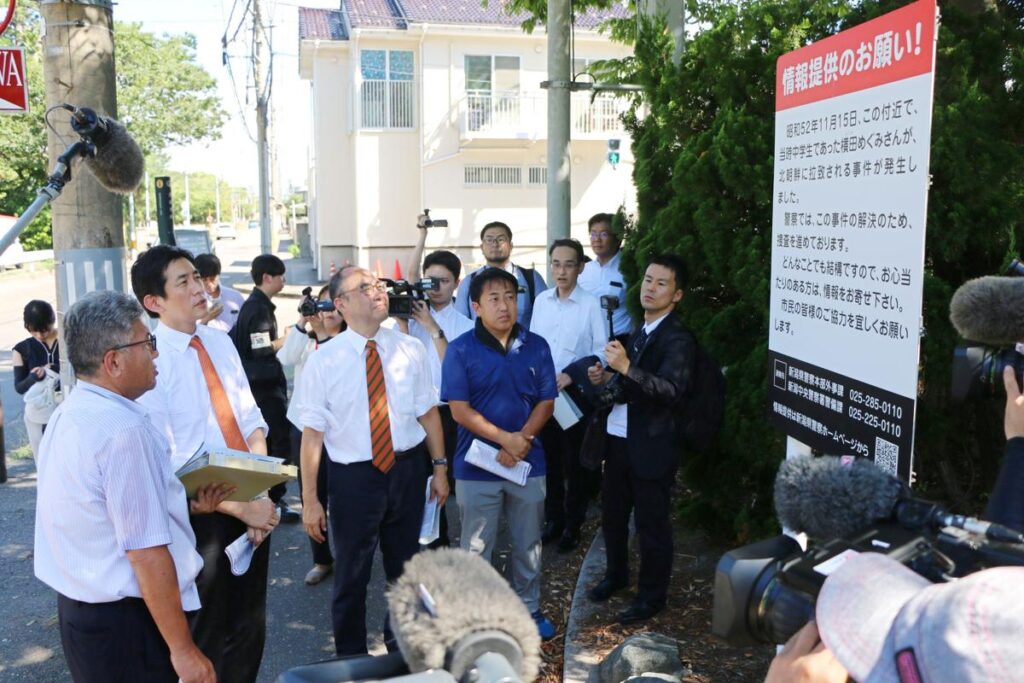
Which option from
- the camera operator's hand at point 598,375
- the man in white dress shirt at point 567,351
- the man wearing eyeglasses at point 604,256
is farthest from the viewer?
the man wearing eyeglasses at point 604,256

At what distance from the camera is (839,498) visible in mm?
1462

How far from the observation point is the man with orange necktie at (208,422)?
142 inches

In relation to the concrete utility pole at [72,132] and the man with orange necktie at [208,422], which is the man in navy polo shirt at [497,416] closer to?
the man with orange necktie at [208,422]

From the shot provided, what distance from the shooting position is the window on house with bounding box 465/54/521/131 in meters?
27.7

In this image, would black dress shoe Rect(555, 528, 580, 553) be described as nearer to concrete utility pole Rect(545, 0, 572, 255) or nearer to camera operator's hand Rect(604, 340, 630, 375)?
camera operator's hand Rect(604, 340, 630, 375)

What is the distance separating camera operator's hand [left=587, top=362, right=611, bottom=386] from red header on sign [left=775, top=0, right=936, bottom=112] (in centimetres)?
197

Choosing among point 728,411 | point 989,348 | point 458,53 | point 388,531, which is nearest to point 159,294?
point 388,531

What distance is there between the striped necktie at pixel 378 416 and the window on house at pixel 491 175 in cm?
2463

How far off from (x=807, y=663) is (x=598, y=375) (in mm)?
3823

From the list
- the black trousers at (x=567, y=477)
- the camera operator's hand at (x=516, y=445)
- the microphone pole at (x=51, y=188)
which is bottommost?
the black trousers at (x=567, y=477)

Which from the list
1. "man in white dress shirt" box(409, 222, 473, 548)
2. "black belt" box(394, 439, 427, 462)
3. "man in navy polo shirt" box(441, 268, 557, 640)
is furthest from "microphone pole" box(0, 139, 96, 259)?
"man in white dress shirt" box(409, 222, 473, 548)

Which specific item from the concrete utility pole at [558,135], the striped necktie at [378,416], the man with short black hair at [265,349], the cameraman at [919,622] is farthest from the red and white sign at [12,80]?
the cameraman at [919,622]

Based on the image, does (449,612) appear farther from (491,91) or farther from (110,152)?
(491,91)

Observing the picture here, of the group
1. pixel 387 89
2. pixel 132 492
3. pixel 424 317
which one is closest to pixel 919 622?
pixel 132 492
